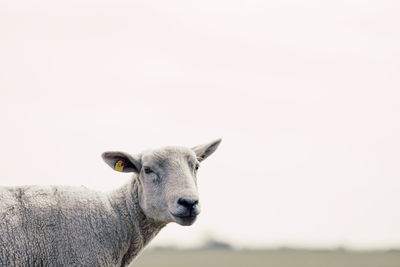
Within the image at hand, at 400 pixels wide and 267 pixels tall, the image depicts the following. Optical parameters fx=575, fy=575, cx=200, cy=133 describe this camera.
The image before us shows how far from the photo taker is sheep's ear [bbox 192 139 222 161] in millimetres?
12266

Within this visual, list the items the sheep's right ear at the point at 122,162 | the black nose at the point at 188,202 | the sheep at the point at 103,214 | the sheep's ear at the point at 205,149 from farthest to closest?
1. the sheep's ear at the point at 205,149
2. the sheep's right ear at the point at 122,162
3. the sheep at the point at 103,214
4. the black nose at the point at 188,202

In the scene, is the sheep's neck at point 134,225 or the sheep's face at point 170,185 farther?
the sheep's neck at point 134,225

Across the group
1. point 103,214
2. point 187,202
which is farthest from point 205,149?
point 103,214

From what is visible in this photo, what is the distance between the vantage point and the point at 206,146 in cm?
1238

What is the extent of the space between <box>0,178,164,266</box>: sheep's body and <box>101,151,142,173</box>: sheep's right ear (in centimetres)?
42

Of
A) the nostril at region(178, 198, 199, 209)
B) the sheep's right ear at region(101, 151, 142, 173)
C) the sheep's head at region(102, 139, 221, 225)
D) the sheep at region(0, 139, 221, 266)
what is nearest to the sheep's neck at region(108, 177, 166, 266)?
the sheep at region(0, 139, 221, 266)

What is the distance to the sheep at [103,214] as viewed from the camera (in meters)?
10.6

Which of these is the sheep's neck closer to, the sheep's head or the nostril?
the sheep's head

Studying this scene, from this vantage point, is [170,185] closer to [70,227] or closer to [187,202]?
[187,202]

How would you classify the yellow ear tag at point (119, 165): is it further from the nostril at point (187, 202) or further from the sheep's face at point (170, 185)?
the nostril at point (187, 202)

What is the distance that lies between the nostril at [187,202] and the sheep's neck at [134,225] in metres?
1.18

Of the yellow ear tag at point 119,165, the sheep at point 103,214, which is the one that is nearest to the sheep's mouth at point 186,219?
the sheep at point 103,214

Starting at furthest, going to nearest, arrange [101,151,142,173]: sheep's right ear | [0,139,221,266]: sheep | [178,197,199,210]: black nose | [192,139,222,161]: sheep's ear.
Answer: [192,139,222,161]: sheep's ear < [101,151,142,173]: sheep's right ear < [0,139,221,266]: sheep < [178,197,199,210]: black nose

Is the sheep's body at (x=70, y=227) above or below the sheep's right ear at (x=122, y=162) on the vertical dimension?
below
